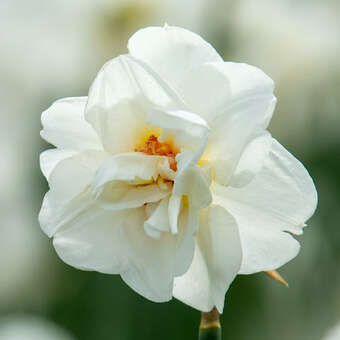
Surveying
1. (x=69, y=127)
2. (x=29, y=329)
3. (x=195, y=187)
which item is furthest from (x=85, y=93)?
(x=195, y=187)

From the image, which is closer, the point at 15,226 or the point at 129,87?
the point at 129,87

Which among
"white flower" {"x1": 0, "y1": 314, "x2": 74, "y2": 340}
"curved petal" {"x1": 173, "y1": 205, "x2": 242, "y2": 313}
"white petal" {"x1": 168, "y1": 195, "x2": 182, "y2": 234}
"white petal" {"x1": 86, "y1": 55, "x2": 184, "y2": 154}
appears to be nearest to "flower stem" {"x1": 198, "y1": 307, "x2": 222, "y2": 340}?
"curved petal" {"x1": 173, "y1": 205, "x2": 242, "y2": 313}

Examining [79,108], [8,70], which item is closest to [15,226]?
[8,70]

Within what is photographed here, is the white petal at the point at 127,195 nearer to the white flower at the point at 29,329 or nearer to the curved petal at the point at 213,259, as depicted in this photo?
the curved petal at the point at 213,259

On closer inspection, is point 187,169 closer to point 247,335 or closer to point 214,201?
point 214,201

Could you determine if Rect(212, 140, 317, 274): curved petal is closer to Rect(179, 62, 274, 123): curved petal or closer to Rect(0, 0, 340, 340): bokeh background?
Rect(179, 62, 274, 123): curved petal

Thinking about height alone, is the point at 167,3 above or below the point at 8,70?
above

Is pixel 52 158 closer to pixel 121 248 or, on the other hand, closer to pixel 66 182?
pixel 66 182
